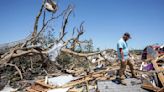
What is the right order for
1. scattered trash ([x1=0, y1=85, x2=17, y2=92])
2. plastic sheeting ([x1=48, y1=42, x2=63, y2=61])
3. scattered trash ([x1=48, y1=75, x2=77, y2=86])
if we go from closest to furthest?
1. scattered trash ([x1=0, y1=85, x2=17, y2=92])
2. scattered trash ([x1=48, y1=75, x2=77, y2=86])
3. plastic sheeting ([x1=48, y1=42, x2=63, y2=61])

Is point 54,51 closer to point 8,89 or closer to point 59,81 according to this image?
point 59,81

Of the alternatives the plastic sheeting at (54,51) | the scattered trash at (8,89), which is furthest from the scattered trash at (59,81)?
the plastic sheeting at (54,51)

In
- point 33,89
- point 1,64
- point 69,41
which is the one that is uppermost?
point 69,41

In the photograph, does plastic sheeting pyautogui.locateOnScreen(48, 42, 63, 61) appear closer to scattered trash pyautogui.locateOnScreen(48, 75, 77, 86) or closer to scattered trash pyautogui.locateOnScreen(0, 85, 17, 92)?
scattered trash pyautogui.locateOnScreen(48, 75, 77, 86)

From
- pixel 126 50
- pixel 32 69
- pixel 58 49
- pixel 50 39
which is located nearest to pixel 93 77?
pixel 126 50

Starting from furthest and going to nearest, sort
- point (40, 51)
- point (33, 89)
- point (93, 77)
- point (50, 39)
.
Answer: point (50, 39) → point (40, 51) → point (93, 77) → point (33, 89)

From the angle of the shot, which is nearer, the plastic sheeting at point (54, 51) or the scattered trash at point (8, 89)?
the scattered trash at point (8, 89)

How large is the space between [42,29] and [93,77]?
15.8ft

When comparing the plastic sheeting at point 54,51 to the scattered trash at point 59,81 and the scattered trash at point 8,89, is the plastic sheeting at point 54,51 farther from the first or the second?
the scattered trash at point 8,89

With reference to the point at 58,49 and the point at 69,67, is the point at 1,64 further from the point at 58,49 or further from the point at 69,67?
the point at 69,67

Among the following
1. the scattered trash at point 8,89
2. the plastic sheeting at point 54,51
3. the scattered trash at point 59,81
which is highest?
the plastic sheeting at point 54,51

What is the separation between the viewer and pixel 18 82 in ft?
32.8

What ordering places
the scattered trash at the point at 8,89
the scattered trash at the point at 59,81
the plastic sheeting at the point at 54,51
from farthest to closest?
the plastic sheeting at the point at 54,51 → the scattered trash at the point at 59,81 → the scattered trash at the point at 8,89

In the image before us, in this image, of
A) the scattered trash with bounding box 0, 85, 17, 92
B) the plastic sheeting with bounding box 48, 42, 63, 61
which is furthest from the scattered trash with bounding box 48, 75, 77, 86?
the plastic sheeting with bounding box 48, 42, 63, 61
